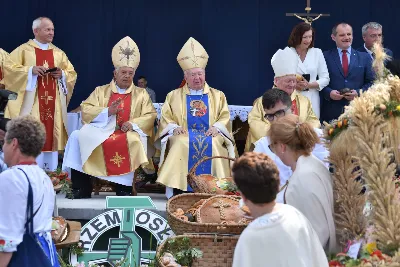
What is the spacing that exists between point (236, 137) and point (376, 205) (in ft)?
16.4

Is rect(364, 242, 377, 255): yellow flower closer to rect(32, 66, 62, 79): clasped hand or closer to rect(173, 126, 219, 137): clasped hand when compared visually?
rect(173, 126, 219, 137): clasped hand

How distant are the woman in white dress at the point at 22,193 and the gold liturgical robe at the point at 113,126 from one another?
363 cm

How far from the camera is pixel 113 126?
8.25 meters

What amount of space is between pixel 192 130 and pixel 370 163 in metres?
4.18

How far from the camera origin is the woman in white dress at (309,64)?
8.52 m

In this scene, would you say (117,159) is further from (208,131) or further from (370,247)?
(370,247)

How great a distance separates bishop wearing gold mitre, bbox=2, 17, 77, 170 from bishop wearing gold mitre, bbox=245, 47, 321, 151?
2.23 m

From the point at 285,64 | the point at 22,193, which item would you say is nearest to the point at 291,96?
the point at 285,64

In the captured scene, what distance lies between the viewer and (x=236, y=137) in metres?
9.11

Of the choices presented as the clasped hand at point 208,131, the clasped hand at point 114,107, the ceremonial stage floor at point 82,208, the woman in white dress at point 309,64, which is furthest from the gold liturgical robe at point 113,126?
the woman in white dress at point 309,64

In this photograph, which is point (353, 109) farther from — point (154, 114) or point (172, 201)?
point (154, 114)

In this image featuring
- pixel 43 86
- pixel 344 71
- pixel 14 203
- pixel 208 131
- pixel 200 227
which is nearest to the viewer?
pixel 14 203

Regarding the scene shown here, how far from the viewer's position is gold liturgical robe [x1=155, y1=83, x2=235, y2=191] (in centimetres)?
790

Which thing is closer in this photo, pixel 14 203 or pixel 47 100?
pixel 14 203
